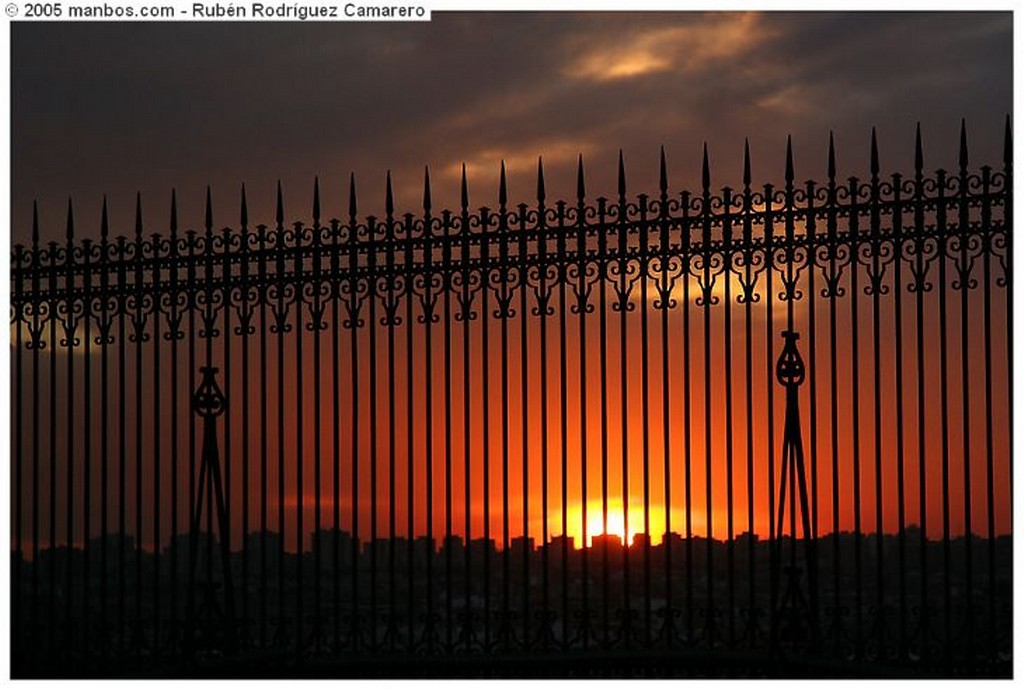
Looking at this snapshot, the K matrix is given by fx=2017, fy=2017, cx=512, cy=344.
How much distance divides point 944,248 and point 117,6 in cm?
593

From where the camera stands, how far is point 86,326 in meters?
15.0

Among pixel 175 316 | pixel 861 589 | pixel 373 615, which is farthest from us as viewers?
pixel 175 316

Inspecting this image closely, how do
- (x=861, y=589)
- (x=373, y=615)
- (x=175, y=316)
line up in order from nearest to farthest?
(x=861, y=589)
(x=373, y=615)
(x=175, y=316)

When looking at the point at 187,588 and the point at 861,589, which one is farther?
the point at 187,588

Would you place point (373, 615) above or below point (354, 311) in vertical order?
below

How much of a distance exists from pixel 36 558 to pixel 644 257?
5.15 meters

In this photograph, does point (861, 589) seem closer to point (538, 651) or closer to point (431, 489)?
point (538, 651)

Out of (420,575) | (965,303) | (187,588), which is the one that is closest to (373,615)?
(420,575)

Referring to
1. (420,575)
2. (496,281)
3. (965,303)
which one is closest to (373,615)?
(420,575)

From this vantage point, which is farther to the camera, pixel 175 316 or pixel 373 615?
pixel 175 316

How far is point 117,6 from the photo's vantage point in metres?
14.1

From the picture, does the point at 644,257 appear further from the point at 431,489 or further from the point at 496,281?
the point at 431,489

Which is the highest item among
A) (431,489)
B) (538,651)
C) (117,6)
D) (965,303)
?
(117,6)

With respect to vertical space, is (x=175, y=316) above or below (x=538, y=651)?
above
